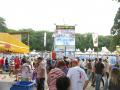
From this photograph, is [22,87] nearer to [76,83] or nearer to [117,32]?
[76,83]

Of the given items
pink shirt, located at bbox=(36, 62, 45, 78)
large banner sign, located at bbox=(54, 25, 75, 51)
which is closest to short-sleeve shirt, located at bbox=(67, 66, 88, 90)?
pink shirt, located at bbox=(36, 62, 45, 78)

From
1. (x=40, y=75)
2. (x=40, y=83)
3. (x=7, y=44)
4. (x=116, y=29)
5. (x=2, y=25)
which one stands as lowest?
(x=40, y=83)

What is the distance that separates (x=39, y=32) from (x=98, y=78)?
142 m

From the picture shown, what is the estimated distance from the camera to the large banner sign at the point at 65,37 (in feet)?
130

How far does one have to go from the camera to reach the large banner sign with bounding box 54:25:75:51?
130 ft

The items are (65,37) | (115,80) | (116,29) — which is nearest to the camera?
(115,80)

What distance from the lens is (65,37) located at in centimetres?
3991

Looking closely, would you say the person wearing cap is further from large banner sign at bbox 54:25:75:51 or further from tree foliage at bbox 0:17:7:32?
tree foliage at bbox 0:17:7:32

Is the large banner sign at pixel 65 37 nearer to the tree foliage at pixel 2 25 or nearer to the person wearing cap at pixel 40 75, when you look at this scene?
the person wearing cap at pixel 40 75

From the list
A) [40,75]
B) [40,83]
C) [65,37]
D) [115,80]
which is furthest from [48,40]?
[115,80]

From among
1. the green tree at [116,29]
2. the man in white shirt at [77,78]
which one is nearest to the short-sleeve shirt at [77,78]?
the man in white shirt at [77,78]

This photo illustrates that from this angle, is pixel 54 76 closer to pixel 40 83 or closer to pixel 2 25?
pixel 40 83

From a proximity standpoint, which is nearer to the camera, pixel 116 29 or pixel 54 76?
pixel 54 76

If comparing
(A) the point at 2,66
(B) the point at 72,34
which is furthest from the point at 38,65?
(A) the point at 2,66
